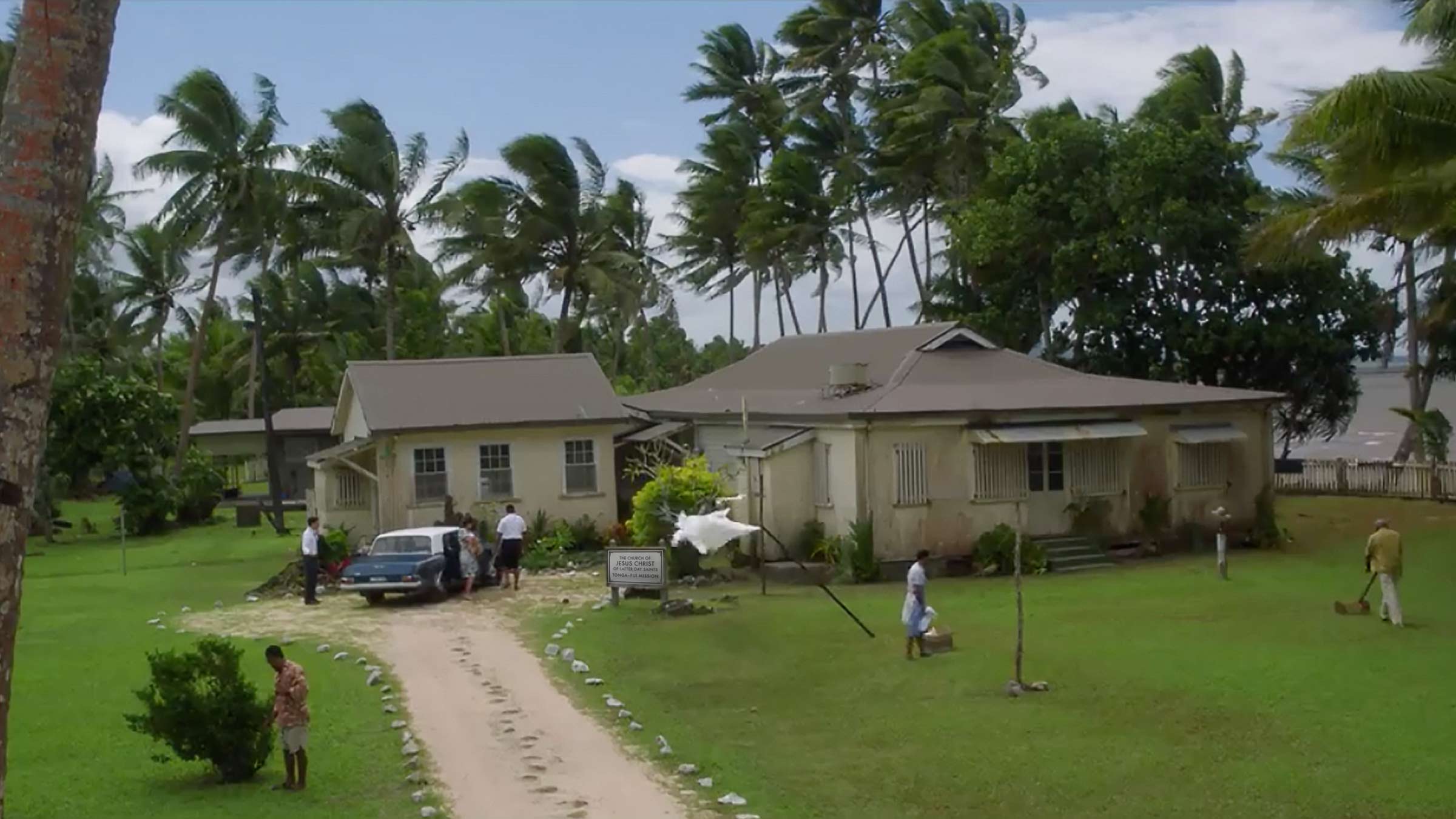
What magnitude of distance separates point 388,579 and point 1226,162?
24.6m

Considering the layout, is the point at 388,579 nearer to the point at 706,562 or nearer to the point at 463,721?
the point at 706,562

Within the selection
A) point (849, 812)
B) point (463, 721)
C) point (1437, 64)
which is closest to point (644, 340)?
point (1437, 64)

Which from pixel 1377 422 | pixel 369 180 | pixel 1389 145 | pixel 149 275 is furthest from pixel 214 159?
pixel 1377 422

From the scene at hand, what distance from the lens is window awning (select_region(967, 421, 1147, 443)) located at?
2619 cm

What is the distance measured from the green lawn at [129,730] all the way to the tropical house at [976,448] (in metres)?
9.64

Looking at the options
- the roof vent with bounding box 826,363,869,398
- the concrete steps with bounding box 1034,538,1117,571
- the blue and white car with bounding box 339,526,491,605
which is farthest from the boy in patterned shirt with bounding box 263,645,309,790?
the roof vent with bounding box 826,363,869,398

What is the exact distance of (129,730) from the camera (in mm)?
15414

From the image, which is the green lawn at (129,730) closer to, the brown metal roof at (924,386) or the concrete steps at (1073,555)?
the brown metal roof at (924,386)

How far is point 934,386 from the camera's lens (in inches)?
1104

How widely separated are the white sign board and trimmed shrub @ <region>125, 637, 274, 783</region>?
10.5 metres

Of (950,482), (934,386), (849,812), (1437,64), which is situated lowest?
(849,812)

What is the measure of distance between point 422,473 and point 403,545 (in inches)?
202

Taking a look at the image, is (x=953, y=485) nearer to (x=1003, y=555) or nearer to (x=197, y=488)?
(x=1003, y=555)

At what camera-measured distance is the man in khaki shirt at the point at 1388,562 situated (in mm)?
18344
